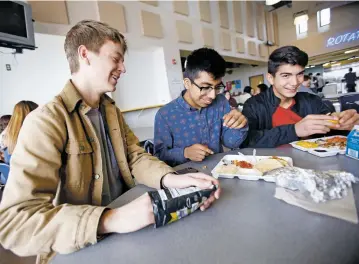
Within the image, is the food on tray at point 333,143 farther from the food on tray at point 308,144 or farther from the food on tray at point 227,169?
the food on tray at point 227,169

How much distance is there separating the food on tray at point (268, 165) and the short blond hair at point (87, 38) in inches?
33.6

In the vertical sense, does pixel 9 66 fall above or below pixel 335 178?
above

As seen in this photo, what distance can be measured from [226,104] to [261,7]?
9276mm

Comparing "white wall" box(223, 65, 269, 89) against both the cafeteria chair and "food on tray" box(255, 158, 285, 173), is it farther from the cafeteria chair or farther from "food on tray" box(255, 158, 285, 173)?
"food on tray" box(255, 158, 285, 173)

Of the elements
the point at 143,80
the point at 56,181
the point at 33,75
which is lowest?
the point at 56,181

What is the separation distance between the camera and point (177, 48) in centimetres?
513

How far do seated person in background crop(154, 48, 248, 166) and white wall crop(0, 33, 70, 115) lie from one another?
402 cm

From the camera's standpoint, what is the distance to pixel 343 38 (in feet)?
30.5

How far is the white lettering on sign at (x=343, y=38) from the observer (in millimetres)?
9062

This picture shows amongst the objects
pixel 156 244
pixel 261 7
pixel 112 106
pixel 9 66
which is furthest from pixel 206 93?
pixel 261 7

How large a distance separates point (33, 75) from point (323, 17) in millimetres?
11545

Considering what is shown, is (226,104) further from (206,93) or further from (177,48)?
(177,48)

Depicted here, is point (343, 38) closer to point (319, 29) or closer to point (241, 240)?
point (319, 29)

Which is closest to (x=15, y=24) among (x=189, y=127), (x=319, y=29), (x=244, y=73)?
(x=189, y=127)
